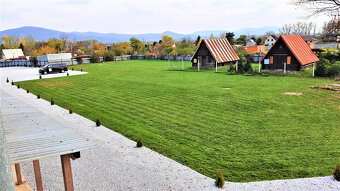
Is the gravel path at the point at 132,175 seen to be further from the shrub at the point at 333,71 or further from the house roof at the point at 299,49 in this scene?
the house roof at the point at 299,49

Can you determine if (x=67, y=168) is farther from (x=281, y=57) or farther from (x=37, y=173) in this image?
(x=281, y=57)

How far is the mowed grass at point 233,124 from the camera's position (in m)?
9.02

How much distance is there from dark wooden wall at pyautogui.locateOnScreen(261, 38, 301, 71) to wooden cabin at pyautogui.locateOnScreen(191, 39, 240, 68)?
334 inches

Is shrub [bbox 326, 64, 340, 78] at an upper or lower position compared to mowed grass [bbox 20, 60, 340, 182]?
upper

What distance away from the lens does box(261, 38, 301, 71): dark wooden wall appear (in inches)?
1225

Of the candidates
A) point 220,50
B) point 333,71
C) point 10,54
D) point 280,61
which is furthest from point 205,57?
point 10,54

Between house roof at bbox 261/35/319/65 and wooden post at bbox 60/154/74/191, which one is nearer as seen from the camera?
wooden post at bbox 60/154/74/191

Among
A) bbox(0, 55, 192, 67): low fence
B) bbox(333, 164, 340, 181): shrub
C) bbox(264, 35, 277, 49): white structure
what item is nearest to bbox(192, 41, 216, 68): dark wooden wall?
bbox(0, 55, 192, 67): low fence

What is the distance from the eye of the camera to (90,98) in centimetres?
2109

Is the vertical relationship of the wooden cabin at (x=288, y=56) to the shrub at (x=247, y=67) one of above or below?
above

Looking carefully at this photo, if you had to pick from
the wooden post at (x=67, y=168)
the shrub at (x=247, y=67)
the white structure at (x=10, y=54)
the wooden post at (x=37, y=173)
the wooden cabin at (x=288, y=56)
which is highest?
the white structure at (x=10, y=54)

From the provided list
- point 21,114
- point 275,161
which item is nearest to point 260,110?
point 275,161

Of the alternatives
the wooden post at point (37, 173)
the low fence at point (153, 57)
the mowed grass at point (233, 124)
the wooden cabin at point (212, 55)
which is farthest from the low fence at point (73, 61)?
the wooden post at point (37, 173)

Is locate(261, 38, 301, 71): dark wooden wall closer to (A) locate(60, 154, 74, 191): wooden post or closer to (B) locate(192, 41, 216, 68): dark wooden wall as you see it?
(B) locate(192, 41, 216, 68): dark wooden wall
